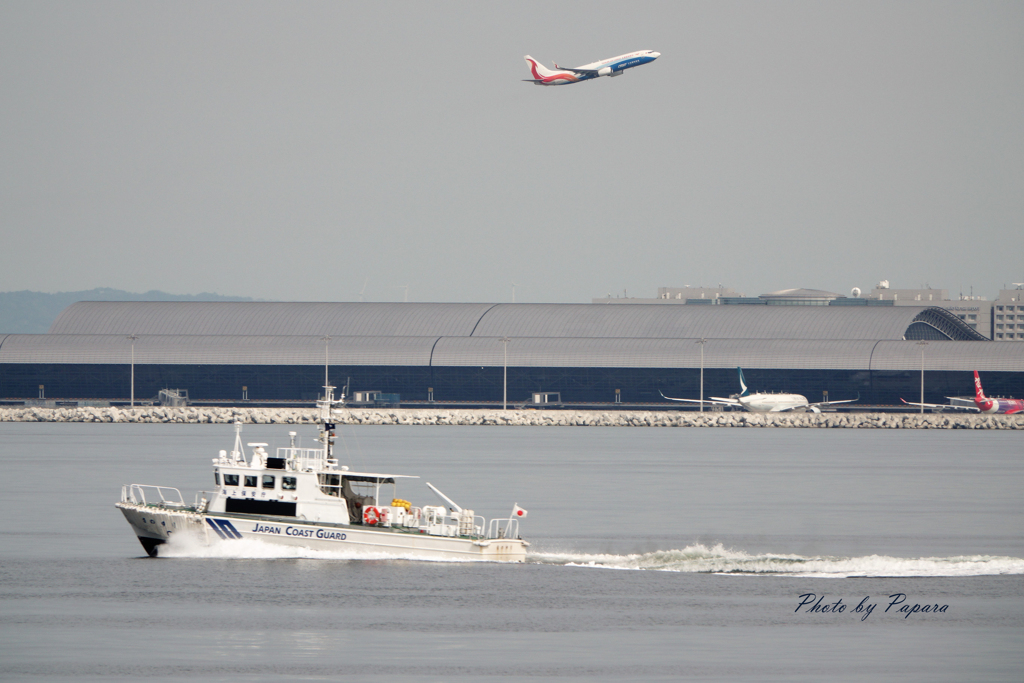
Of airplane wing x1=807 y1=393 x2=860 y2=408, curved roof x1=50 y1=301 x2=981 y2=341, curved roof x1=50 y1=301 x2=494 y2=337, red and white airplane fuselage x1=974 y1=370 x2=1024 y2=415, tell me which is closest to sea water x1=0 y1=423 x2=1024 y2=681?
airplane wing x1=807 y1=393 x2=860 y2=408

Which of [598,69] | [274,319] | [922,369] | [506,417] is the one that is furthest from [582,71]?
[274,319]

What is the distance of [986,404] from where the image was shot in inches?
5812

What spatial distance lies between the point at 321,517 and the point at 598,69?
62.4 meters

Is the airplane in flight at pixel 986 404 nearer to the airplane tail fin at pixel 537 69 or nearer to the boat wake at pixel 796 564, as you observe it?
the airplane tail fin at pixel 537 69

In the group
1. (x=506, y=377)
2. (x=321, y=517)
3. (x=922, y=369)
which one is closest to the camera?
(x=321, y=517)

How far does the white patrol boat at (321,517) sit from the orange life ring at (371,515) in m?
0.03

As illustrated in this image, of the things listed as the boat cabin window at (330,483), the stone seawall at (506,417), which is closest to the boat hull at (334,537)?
the boat cabin window at (330,483)

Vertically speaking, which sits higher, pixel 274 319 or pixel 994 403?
pixel 274 319

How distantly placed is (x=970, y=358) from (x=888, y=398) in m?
9.43

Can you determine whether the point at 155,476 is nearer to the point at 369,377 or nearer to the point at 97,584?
the point at 97,584

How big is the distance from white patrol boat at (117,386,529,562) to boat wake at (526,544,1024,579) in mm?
2687

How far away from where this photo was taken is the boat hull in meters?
44.6

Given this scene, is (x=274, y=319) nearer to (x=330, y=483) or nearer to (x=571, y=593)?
(x=330, y=483)

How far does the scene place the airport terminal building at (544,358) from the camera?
496 ft
